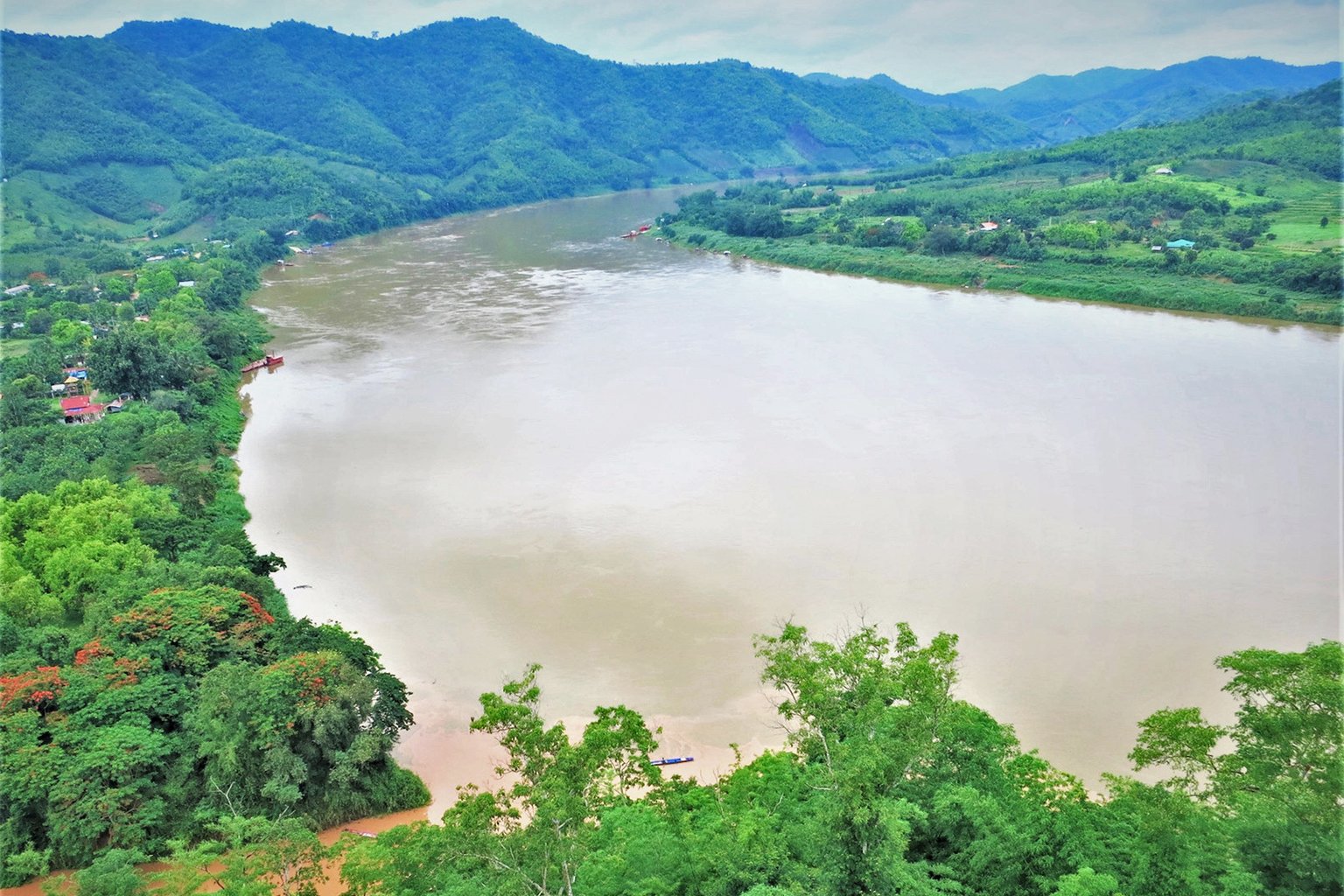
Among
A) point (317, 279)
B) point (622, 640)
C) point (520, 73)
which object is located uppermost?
point (520, 73)

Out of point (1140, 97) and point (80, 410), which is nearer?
point (80, 410)

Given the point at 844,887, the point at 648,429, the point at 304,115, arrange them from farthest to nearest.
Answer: the point at 304,115, the point at 648,429, the point at 844,887

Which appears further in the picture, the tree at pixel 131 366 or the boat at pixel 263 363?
the boat at pixel 263 363

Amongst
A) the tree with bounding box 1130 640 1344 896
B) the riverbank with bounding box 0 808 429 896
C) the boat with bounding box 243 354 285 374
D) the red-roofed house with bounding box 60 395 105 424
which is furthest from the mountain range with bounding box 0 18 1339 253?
the tree with bounding box 1130 640 1344 896

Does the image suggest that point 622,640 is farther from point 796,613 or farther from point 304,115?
point 304,115

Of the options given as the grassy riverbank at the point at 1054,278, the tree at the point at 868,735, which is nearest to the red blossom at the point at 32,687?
the tree at the point at 868,735

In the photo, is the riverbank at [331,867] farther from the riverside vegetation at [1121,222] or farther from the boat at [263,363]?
the riverside vegetation at [1121,222]

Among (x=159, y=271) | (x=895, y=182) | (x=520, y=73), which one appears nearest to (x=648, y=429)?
(x=159, y=271)

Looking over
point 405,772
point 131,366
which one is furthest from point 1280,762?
point 131,366

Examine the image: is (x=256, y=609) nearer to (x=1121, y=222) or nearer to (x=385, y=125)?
(x=1121, y=222)
